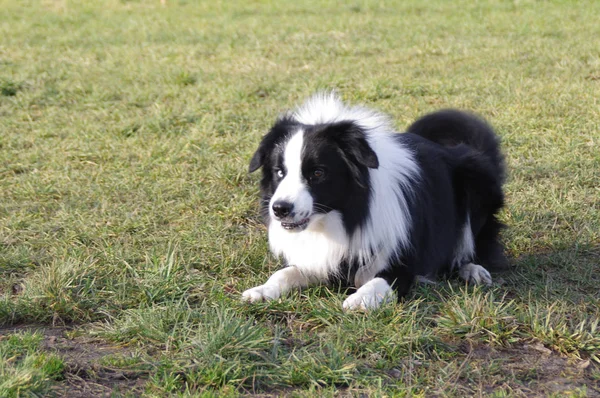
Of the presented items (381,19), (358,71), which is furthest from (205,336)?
(381,19)

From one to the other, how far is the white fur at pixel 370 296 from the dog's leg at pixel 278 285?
0.37 meters

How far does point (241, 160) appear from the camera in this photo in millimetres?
6418

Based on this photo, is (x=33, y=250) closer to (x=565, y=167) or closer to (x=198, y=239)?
(x=198, y=239)

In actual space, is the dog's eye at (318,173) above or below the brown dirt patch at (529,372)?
above

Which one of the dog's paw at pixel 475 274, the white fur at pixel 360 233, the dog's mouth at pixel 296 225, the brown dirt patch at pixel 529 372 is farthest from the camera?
the dog's paw at pixel 475 274

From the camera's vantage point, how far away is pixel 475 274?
15.0ft

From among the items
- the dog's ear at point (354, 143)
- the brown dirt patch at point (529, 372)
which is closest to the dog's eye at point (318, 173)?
the dog's ear at point (354, 143)

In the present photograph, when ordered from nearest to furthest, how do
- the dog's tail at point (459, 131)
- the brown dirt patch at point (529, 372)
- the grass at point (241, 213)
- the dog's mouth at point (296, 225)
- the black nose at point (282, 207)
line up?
the brown dirt patch at point (529, 372)
the grass at point (241, 213)
the black nose at point (282, 207)
the dog's mouth at point (296, 225)
the dog's tail at point (459, 131)

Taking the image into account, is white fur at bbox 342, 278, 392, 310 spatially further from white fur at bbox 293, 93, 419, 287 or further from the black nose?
the black nose

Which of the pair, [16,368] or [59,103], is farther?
[59,103]

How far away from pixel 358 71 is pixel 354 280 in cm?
546

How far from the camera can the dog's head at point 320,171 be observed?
12.7 feet

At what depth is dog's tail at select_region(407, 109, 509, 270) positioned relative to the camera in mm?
4754

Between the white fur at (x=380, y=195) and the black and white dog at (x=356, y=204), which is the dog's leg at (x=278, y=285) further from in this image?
the white fur at (x=380, y=195)
